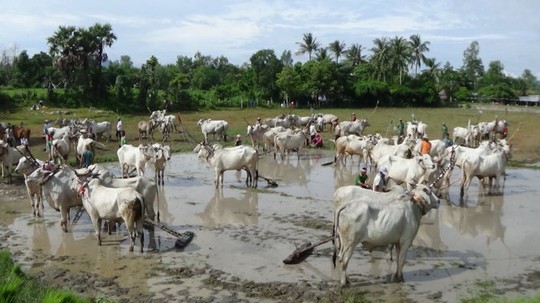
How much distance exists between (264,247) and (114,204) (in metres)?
3.34

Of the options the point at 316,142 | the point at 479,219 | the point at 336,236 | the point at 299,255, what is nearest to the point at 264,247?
the point at 299,255

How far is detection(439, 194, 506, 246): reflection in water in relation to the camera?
13180 mm

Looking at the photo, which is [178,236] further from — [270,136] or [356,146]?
[270,136]

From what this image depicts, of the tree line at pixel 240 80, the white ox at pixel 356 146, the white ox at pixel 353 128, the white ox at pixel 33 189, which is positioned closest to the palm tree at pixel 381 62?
the tree line at pixel 240 80

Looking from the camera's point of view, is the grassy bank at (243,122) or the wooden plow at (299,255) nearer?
the wooden plow at (299,255)

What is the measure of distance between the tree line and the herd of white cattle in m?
18.4

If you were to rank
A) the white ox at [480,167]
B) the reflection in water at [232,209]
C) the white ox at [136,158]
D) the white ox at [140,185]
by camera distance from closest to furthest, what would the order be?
1. the white ox at [140,185]
2. the reflection in water at [232,209]
3. the white ox at [480,167]
4. the white ox at [136,158]

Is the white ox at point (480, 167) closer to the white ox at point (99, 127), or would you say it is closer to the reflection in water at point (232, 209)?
the reflection in water at point (232, 209)

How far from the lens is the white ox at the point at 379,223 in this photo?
9.45 m

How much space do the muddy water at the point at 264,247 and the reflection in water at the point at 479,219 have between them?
0.09 feet

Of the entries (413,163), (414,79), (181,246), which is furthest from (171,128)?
(414,79)

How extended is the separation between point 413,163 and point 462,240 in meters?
3.99

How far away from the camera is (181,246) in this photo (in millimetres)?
11836

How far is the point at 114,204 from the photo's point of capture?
11.3 m
